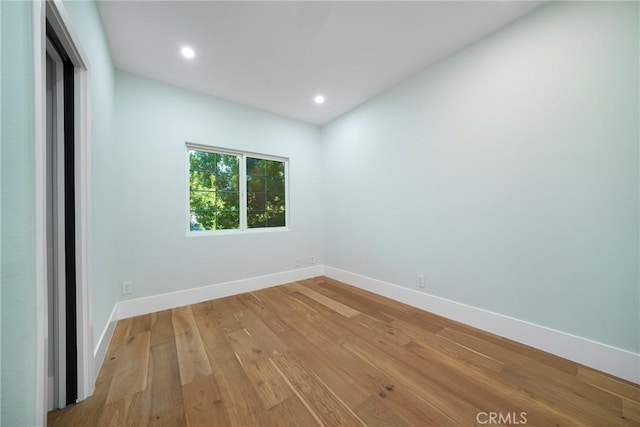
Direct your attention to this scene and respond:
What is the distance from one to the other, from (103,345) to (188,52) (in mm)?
2552

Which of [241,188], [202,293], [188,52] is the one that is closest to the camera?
[188,52]

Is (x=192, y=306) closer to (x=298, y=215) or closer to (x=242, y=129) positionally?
(x=298, y=215)

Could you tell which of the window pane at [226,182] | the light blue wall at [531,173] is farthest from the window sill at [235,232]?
the light blue wall at [531,173]

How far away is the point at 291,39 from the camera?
2.00 metres

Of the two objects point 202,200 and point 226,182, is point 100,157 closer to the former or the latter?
point 202,200

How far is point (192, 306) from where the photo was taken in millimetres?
2623

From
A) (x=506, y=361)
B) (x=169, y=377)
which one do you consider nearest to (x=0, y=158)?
(x=169, y=377)

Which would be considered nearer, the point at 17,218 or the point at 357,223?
the point at 17,218

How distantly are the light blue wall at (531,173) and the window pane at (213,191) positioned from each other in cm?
212

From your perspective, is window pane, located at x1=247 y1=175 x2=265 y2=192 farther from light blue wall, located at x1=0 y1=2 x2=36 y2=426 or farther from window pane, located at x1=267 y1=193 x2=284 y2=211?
light blue wall, located at x1=0 y1=2 x2=36 y2=426

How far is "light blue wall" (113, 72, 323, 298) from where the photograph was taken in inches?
93.8

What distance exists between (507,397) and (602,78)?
2.12m

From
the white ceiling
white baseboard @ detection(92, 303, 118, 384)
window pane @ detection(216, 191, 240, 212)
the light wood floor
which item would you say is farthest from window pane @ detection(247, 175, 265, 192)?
white baseboard @ detection(92, 303, 118, 384)

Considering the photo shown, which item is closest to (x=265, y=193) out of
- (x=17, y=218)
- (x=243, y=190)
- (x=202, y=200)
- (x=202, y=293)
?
(x=243, y=190)
